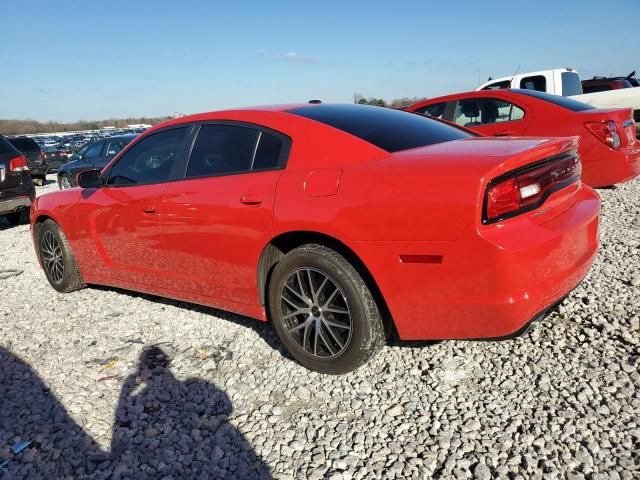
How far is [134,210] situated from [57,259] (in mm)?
1548

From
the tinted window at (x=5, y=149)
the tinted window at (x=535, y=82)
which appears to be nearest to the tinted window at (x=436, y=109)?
the tinted window at (x=535, y=82)

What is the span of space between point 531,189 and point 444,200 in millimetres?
459

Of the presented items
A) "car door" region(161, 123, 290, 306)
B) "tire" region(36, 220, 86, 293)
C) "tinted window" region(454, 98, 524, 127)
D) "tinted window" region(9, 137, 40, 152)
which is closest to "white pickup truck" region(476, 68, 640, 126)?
"tinted window" region(454, 98, 524, 127)

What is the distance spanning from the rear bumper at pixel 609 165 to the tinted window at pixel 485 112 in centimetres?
118

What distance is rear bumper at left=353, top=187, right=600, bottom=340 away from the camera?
2217mm

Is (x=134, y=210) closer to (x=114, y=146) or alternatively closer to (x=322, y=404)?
(x=322, y=404)

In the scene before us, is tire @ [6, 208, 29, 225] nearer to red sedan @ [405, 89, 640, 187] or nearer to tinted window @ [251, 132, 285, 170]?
red sedan @ [405, 89, 640, 187]

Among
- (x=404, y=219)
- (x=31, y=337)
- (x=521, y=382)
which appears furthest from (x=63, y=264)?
(x=521, y=382)

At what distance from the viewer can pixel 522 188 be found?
7.73 ft

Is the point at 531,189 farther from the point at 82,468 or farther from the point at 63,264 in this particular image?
the point at 63,264

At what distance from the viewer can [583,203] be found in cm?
278

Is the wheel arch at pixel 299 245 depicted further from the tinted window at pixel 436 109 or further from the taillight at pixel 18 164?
the taillight at pixel 18 164

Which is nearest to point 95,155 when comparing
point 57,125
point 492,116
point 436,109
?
point 436,109

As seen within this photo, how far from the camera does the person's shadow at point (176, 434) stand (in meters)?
2.27
